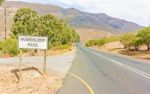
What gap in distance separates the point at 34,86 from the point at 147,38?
53690 millimetres

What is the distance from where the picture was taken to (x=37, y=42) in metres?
20.0

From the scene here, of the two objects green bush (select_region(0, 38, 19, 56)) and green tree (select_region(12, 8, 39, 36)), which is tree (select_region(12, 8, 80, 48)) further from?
green bush (select_region(0, 38, 19, 56))

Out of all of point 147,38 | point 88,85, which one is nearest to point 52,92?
point 88,85

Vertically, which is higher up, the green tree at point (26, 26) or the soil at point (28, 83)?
the green tree at point (26, 26)

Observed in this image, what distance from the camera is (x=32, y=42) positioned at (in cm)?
1967

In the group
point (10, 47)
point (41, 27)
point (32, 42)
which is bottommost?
point (10, 47)

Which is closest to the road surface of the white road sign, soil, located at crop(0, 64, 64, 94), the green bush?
soil, located at crop(0, 64, 64, 94)

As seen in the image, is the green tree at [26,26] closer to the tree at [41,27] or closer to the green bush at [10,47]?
the tree at [41,27]

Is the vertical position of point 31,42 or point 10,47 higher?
point 31,42

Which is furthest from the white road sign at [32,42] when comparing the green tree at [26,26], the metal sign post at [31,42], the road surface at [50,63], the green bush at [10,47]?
the green tree at [26,26]

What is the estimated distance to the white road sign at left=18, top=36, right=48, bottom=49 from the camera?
1924 cm

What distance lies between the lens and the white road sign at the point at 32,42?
19241 millimetres

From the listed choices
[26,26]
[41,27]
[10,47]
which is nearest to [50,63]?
[10,47]

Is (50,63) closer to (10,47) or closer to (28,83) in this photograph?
(28,83)
